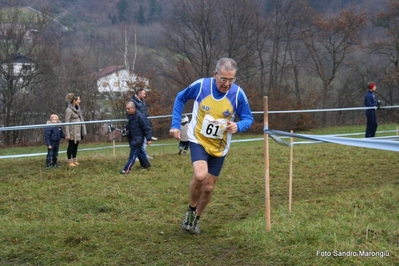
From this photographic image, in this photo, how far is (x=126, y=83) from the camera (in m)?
34.5

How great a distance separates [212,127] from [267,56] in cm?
3514

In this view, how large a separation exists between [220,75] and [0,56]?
2859cm

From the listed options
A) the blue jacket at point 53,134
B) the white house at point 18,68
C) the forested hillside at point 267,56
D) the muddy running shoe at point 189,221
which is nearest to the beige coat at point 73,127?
the blue jacket at point 53,134

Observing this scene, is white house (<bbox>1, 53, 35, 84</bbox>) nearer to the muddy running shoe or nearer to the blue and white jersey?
the blue and white jersey

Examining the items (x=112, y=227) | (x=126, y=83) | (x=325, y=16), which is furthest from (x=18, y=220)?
(x=325, y=16)

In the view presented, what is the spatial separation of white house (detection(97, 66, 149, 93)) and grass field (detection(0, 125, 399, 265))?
23.7m

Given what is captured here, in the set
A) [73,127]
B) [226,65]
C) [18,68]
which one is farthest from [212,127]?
[18,68]

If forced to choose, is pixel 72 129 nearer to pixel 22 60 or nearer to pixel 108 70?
pixel 22 60

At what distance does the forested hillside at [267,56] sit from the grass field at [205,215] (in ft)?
76.3

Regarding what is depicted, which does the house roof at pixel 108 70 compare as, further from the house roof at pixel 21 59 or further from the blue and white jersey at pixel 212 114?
the blue and white jersey at pixel 212 114

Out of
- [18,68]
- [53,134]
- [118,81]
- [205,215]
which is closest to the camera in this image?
[205,215]

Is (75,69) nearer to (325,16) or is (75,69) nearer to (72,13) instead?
(325,16)

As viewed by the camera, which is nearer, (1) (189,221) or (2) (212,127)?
(2) (212,127)

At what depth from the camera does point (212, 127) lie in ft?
15.1
